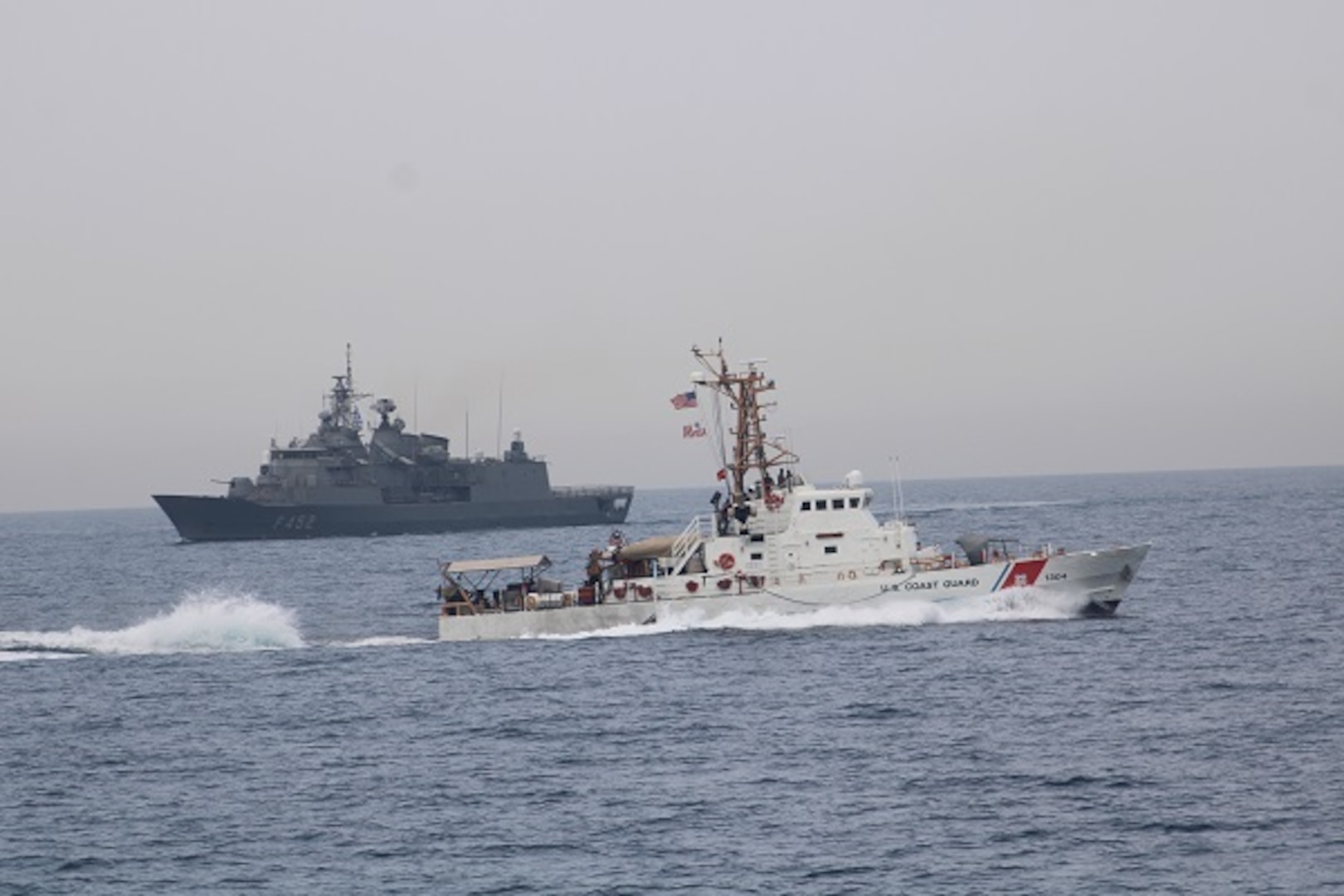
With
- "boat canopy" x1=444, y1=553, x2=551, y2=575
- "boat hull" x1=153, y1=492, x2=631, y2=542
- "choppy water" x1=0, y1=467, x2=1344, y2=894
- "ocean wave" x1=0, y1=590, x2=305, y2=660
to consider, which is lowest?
"choppy water" x1=0, y1=467, x2=1344, y2=894

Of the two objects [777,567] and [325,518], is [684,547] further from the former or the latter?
[325,518]

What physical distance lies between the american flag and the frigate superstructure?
99319 millimetres

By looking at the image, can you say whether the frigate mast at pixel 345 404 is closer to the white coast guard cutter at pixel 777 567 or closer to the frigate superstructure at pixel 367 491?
the frigate superstructure at pixel 367 491

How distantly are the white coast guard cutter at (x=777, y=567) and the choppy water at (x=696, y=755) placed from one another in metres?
0.79

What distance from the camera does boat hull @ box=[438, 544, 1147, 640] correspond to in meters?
57.0

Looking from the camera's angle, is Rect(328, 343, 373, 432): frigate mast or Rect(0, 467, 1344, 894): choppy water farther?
Rect(328, 343, 373, 432): frigate mast

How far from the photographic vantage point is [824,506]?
186 ft

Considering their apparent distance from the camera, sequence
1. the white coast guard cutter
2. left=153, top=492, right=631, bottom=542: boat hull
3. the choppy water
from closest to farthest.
→ the choppy water < the white coast guard cutter < left=153, top=492, right=631, bottom=542: boat hull

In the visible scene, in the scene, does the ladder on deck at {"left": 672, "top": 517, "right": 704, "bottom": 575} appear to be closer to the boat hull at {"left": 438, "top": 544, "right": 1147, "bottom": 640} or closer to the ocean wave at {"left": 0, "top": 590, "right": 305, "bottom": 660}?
the boat hull at {"left": 438, "top": 544, "right": 1147, "bottom": 640}

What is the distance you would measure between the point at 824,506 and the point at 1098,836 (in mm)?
26307

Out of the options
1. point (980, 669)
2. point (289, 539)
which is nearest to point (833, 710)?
point (980, 669)

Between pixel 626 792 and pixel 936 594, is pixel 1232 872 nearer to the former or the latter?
pixel 626 792

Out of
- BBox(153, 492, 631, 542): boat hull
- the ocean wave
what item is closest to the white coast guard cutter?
the ocean wave

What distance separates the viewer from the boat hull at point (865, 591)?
57031 millimetres
